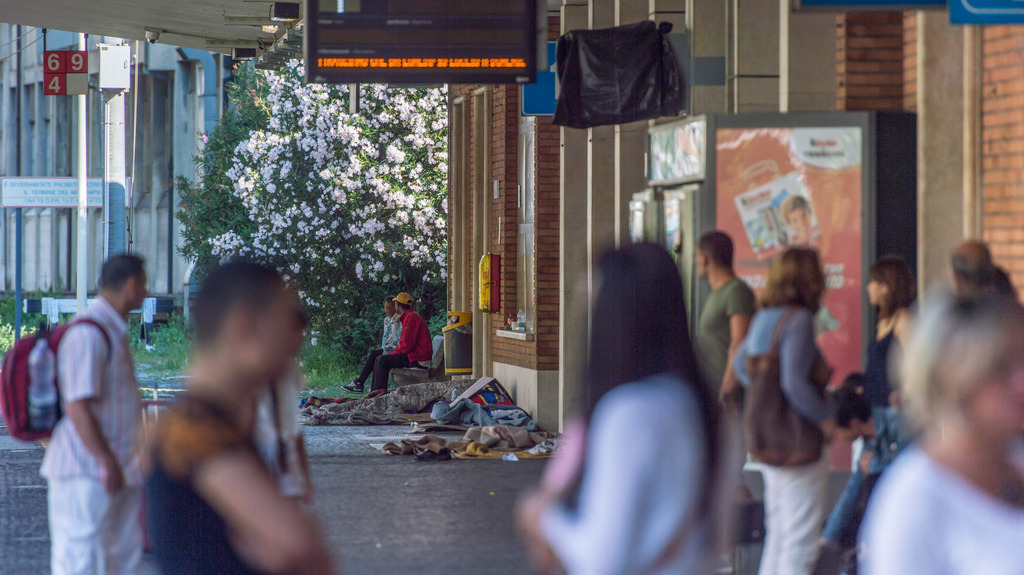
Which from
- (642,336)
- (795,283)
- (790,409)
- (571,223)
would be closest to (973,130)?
(795,283)

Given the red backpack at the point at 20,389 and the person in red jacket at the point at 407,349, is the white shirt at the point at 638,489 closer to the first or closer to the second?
the red backpack at the point at 20,389

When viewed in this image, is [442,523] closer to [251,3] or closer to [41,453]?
[41,453]

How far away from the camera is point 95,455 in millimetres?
5543

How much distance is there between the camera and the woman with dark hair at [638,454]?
2.60 m

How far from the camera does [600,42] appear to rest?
11.2 metres

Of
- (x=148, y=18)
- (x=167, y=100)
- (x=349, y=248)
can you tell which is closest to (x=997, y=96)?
(x=148, y=18)

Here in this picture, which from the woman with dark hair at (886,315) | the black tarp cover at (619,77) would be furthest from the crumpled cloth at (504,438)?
the woman with dark hair at (886,315)

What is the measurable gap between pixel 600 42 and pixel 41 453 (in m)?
6.84

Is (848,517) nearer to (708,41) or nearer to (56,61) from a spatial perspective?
(708,41)

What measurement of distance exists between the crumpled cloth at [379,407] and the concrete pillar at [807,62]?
8563 millimetres

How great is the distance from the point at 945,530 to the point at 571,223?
12217mm

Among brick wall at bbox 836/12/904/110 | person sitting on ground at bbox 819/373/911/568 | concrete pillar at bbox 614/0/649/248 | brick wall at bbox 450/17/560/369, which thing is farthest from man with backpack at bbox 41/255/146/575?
brick wall at bbox 450/17/560/369

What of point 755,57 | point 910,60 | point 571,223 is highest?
point 755,57

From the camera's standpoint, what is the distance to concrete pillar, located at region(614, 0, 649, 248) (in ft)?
41.4
